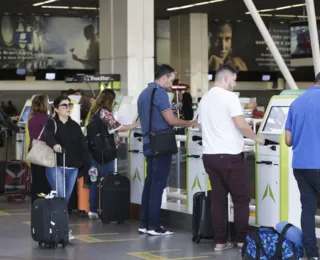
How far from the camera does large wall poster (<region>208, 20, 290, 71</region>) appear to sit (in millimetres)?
35812

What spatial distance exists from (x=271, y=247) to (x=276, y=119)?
6.12 ft

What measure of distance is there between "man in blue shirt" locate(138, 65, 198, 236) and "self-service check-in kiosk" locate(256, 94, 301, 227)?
115cm

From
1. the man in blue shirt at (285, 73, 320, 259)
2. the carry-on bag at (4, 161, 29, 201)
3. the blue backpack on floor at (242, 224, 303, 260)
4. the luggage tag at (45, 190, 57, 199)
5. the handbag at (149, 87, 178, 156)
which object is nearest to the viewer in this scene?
the blue backpack on floor at (242, 224, 303, 260)

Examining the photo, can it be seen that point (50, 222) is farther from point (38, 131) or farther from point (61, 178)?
point (38, 131)

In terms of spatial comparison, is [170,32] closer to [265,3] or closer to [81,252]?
[265,3]

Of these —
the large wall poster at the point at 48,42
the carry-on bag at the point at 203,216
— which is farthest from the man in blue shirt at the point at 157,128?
the large wall poster at the point at 48,42

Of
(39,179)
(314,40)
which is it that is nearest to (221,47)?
(39,179)

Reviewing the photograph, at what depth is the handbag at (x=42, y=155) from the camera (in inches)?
392

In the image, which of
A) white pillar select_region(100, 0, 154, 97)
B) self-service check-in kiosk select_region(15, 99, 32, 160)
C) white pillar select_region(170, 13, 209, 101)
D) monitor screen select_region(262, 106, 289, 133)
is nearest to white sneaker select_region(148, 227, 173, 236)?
monitor screen select_region(262, 106, 289, 133)

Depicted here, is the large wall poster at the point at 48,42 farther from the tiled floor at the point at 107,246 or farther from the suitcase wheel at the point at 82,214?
the tiled floor at the point at 107,246

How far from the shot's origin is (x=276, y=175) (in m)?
8.84

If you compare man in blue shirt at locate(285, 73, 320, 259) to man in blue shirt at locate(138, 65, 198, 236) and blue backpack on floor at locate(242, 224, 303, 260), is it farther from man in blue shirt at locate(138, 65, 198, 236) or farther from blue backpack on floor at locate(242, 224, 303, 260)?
man in blue shirt at locate(138, 65, 198, 236)

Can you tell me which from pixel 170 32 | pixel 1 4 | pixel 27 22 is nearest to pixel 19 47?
pixel 27 22

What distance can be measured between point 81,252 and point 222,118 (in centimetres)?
195
